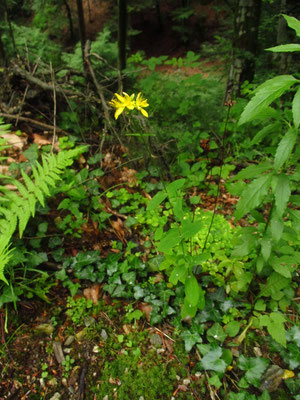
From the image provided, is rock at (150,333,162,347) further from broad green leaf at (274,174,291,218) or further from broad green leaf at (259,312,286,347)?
broad green leaf at (274,174,291,218)

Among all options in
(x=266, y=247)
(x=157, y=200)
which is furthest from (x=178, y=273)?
(x=266, y=247)

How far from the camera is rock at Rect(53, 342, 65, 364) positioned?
1866 mm

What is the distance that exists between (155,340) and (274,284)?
97cm

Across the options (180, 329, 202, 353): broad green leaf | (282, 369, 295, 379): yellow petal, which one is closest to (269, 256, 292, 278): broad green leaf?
(282, 369, 295, 379): yellow petal

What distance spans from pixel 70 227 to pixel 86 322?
34.5 inches

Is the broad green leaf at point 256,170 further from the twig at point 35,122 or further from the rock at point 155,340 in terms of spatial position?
the twig at point 35,122

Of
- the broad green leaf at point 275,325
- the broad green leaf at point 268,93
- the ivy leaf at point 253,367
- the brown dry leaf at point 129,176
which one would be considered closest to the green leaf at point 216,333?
the ivy leaf at point 253,367

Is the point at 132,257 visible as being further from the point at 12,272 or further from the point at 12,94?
the point at 12,94

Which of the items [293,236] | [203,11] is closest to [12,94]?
[293,236]

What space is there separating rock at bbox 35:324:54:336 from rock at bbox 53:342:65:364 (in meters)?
0.10

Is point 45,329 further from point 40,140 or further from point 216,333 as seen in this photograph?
point 40,140

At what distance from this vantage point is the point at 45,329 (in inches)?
77.9

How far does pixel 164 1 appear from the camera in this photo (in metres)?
14.2

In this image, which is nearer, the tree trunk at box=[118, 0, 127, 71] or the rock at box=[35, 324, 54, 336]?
the rock at box=[35, 324, 54, 336]
